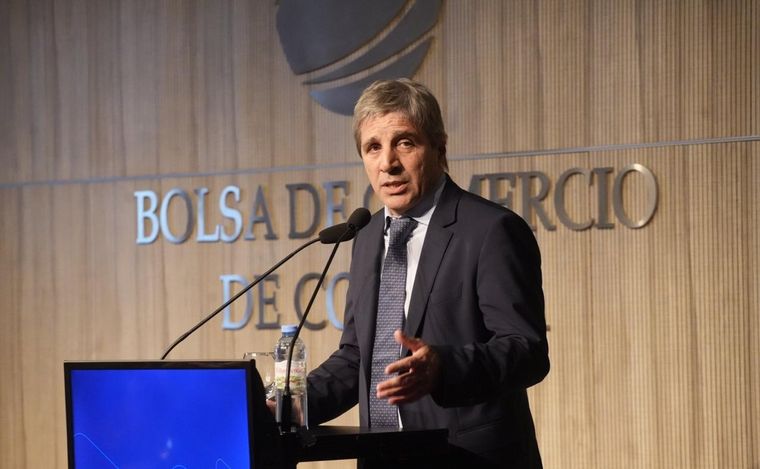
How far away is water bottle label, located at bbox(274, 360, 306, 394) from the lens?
76.7 inches

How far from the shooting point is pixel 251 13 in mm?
4383

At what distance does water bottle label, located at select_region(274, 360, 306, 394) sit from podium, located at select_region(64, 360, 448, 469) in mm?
127

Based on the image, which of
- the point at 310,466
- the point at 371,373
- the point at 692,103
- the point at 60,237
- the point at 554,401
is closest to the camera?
the point at 371,373

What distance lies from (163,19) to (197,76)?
360 mm

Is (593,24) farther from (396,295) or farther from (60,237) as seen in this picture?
(60,237)

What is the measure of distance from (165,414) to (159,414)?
0.02m

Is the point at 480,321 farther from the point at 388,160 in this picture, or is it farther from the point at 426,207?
the point at 388,160

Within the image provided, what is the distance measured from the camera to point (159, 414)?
1807mm

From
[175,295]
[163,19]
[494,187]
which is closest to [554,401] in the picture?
[494,187]

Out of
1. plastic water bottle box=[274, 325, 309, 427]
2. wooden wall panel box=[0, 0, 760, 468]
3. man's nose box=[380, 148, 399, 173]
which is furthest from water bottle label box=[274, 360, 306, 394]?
wooden wall panel box=[0, 0, 760, 468]

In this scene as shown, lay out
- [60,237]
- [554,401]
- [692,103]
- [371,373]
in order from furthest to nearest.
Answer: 1. [60,237]
2. [554,401]
3. [692,103]
4. [371,373]

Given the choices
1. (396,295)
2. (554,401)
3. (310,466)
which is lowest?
(310,466)

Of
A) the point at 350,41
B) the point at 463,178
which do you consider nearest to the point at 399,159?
the point at 463,178

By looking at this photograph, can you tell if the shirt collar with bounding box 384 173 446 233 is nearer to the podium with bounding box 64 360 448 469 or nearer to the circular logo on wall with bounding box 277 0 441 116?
the podium with bounding box 64 360 448 469
